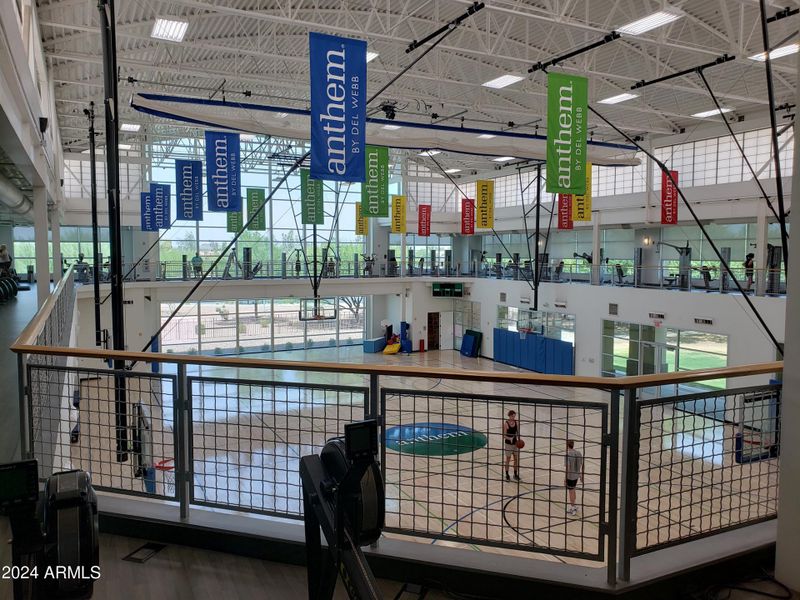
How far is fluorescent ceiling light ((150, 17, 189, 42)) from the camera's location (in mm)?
11148

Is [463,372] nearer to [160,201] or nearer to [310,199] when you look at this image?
[310,199]

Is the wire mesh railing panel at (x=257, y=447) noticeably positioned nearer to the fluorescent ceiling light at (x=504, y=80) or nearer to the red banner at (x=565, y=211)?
the red banner at (x=565, y=211)

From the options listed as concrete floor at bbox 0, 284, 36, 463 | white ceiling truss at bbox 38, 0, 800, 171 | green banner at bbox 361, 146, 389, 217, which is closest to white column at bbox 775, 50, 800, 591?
concrete floor at bbox 0, 284, 36, 463

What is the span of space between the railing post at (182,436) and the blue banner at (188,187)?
14279 millimetres

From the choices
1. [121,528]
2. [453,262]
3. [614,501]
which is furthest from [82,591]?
[453,262]

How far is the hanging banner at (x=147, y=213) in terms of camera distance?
18.6 meters

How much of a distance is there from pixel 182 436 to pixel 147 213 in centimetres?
1745

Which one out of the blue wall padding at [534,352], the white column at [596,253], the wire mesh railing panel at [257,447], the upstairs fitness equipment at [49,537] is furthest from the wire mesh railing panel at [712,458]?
the blue wall padding at [534,352]

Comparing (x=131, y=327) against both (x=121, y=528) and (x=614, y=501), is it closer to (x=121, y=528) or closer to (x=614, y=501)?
(x=121, y=528)

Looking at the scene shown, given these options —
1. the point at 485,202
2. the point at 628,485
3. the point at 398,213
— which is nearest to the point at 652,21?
the point at 485,202

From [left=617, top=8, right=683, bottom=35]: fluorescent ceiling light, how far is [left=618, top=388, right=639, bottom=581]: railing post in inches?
389

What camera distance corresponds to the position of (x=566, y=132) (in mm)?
9906

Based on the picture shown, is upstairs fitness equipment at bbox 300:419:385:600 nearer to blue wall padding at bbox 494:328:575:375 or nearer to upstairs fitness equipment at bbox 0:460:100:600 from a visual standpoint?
upstairs fitness equipment at bbox 0:460:100:600

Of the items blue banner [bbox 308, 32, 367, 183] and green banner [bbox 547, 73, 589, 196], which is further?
green banner [bbox 547, 73, 589, 196]
